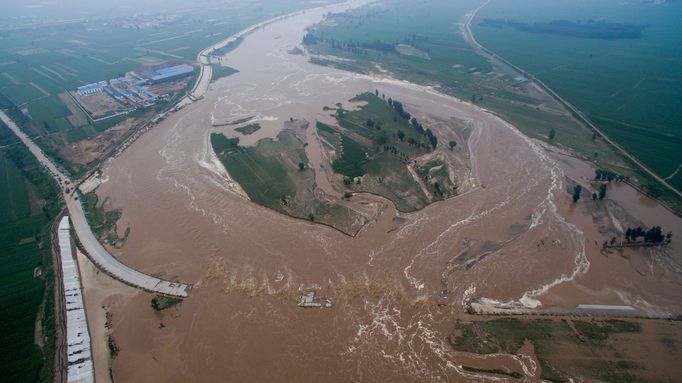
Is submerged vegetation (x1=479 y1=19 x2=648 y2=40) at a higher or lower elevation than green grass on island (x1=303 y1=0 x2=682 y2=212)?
higher

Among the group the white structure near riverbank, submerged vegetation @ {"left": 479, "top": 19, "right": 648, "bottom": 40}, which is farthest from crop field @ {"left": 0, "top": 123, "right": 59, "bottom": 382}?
submerged vegetation @ {"left": 479, "top": 19, "right": 648, "bottom": 40}

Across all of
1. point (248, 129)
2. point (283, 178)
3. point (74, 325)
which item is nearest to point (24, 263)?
point (74, 325)

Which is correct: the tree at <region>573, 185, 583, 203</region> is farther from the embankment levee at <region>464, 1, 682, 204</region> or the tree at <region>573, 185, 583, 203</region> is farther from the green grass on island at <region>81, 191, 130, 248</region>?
the green grass on island at <region>81, 191, 130, 248</region>

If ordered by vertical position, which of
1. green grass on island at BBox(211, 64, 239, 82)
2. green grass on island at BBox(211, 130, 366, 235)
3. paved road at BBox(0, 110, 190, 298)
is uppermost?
green grass on island at BBox(211, 64, 239, 82)

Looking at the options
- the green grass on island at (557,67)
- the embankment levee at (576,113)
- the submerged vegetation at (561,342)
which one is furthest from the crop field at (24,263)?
the embankment levee at (576,113)

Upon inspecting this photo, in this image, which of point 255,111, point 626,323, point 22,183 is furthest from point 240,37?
point 626,323

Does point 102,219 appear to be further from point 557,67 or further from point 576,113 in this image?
point 557,67
